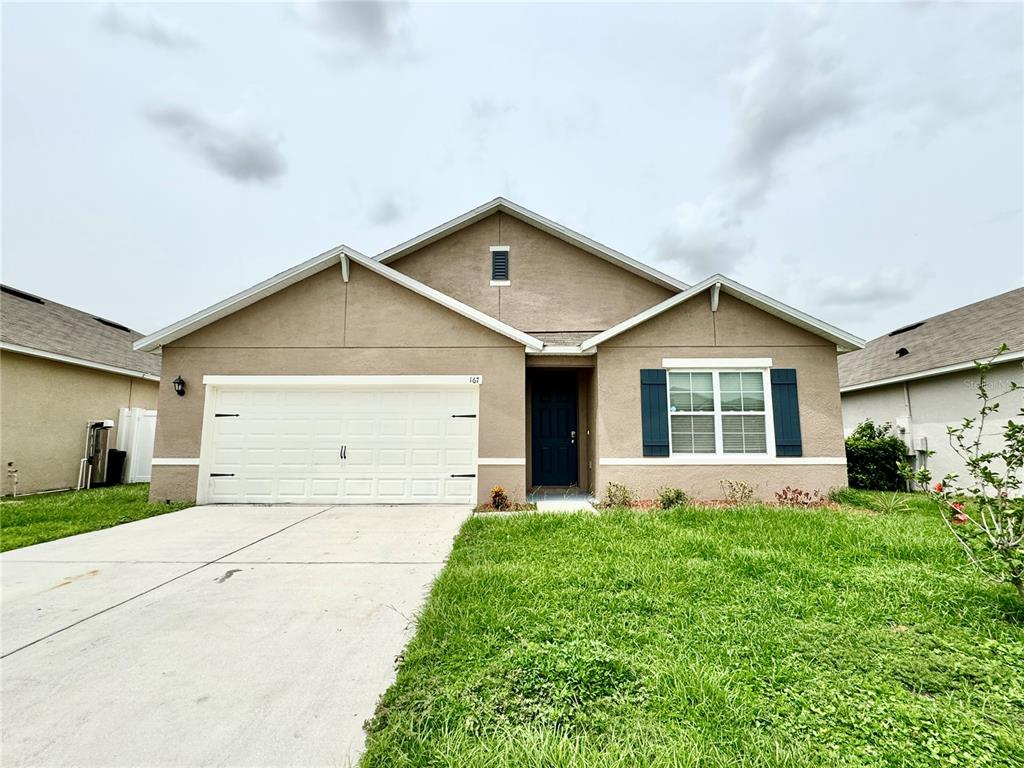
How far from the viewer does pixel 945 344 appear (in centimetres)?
1136

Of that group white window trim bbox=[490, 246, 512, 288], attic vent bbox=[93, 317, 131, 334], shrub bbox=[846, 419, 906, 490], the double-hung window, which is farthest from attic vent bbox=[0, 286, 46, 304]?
shrub bbox=[846, 419, 906, 490]

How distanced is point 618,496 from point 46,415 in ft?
42.9

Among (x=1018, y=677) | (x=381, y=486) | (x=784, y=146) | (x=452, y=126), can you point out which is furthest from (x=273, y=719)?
(x=784, y=146)

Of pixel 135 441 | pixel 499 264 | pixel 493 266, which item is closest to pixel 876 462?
pixel 499 264

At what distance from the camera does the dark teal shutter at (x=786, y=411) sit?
858 cm

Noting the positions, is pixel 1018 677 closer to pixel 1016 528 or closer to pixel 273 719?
pixel 1016 528

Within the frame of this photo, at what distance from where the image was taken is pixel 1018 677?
8.85 feet

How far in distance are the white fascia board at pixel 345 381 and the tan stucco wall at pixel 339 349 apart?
106 millimetres

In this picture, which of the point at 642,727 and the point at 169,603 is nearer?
the point at 642,727

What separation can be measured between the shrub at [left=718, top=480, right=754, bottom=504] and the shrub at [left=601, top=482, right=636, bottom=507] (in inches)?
67.6

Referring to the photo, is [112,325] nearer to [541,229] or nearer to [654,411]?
[541,229]

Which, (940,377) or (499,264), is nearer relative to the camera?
(940,377)

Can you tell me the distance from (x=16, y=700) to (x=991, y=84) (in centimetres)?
1561

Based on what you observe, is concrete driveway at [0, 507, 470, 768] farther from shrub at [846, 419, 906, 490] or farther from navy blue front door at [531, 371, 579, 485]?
shrub at [846, 419, 906, 490]
